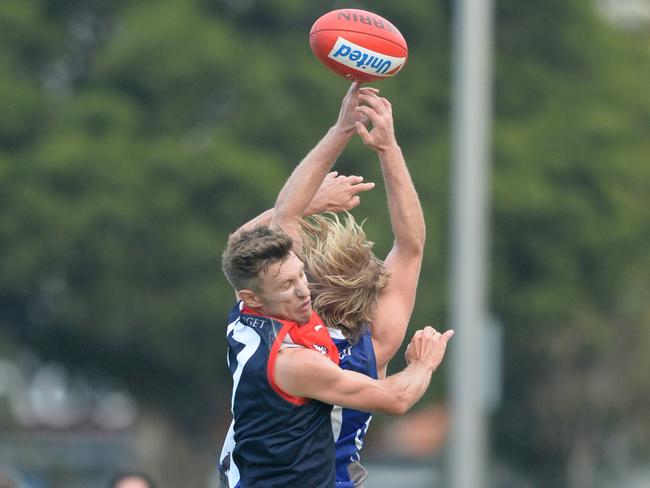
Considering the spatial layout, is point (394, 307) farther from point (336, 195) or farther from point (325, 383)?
point (325, 383)

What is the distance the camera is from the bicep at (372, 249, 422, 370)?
547cm

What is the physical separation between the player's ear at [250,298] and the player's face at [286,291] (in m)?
0.02

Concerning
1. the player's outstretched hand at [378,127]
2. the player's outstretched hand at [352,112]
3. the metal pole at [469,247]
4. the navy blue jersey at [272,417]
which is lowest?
the navy blue jersey at [272,417]

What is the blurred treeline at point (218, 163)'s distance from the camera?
65.3 feet

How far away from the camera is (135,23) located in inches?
789

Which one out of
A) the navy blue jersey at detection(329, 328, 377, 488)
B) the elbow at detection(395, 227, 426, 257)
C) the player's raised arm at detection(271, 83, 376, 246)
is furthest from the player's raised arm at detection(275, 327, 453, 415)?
the player's raised arm at detection(271, 83, 376, 246)

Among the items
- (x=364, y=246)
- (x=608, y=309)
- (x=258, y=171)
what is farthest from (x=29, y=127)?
(x=364, y=246)

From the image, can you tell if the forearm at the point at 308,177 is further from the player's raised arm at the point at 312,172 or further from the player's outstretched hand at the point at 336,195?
the player's outstretched hand at the point at 336,195

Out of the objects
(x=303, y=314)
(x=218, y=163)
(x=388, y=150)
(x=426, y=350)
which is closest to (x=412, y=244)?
(x=388, y=150)

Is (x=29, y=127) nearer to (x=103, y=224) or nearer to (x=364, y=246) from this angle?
(x=103, y=224)

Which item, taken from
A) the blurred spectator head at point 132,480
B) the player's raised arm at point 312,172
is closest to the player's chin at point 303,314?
the player's raised arm at point 312,172

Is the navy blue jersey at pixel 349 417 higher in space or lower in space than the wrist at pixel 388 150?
lower

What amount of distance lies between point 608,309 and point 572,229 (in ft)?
8.12

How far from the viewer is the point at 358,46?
18.2 feet
